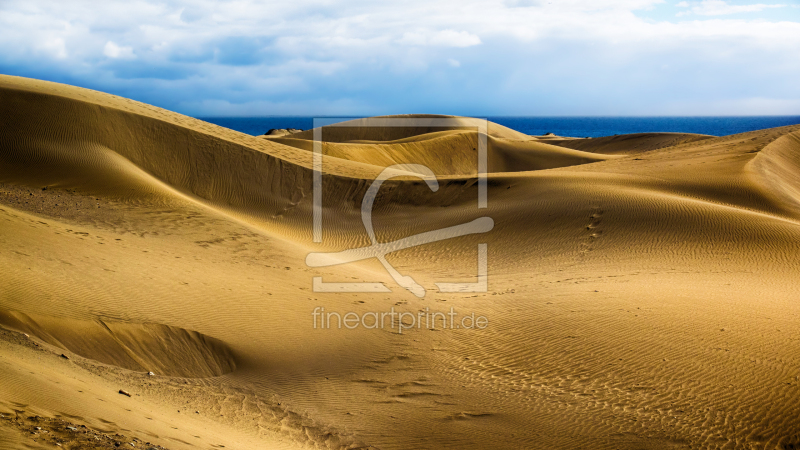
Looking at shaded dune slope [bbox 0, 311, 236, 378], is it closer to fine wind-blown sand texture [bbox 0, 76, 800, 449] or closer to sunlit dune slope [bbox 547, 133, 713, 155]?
fine wind-blown sand texture [bbox 0, 76, 800, 449]

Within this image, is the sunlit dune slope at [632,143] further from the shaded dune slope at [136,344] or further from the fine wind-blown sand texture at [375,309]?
the shaded dune slope at [136,344]

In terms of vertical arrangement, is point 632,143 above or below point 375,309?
above

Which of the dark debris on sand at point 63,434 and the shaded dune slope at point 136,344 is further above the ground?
the dark debris on sand at point 63,434

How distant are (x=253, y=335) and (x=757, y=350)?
7.13 meters

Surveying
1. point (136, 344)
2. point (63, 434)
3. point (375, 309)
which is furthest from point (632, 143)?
point (63, 434)

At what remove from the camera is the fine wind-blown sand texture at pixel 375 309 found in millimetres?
6234

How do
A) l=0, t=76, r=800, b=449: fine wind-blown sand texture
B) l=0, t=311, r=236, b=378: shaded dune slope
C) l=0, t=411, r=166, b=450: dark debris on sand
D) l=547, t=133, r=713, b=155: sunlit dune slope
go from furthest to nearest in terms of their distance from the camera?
1. l=547, t=133, r=713, b=155: sunlit dune slope
2. l=0, t=311, r=236, b=378: shaded dune slope
3. l=0, t=76, r=800, b=449: fine wind-blown sand texture
4. l=0, t=411, r=166, b=450: dark debris on sand

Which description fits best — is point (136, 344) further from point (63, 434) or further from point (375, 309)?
point (375, 309)

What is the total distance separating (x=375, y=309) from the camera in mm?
10195

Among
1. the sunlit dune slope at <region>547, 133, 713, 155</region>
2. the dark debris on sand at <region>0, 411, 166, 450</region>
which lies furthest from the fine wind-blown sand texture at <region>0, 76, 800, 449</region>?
the sunlit dune slope at <region>547, 133, 713, 155</region>

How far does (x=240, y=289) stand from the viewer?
Answer: 1008 cm

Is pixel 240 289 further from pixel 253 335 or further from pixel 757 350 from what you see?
pixel 757 350

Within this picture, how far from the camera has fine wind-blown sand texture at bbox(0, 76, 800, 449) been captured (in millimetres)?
6234

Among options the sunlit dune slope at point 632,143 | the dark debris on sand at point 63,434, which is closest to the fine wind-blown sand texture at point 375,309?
the dark debris on sand at point 63,434
